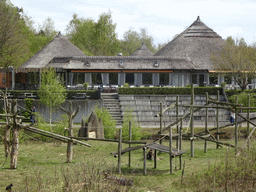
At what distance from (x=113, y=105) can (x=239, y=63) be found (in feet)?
44.0

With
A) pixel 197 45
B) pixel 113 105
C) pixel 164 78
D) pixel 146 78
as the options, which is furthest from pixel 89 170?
pixel 197 45

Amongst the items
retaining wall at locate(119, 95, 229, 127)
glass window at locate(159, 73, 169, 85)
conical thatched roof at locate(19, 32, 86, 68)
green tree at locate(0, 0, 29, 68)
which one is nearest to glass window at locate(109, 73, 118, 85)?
glass window at locate(159, 73, 169, 85)

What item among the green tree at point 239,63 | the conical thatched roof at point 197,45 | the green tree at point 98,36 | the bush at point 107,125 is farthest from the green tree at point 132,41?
the bush at point 107,125

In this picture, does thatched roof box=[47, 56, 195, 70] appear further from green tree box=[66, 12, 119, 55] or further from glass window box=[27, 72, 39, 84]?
green tree box=[66, 12, 119, 55]

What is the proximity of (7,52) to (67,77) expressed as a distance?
1021 centimetres

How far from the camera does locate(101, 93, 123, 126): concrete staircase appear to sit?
28.5m

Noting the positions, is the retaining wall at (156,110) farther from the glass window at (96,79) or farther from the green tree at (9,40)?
the green tree at (9,40)

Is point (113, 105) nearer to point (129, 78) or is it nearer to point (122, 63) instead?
point (129, 78)

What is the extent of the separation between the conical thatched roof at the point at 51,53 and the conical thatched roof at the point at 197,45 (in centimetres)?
1158

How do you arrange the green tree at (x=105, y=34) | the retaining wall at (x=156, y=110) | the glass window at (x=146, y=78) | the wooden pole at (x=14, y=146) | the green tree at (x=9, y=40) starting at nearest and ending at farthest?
A: the wooden pole at (x=14, y=146), the retaining wall at (x=156, y=110), the glass window at (x=146, y=78), the green tree at (x=9, y=40), the green tree at (x=105, y=34)

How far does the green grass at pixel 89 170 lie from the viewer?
29.9 feet

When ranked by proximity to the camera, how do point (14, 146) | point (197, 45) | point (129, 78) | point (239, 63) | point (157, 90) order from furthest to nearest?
1. point (197, 45)
2. point (129, 78)
3. point (239, 63)
4. point (157, 90)
5. point (14, 146)

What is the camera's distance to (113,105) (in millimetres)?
30266

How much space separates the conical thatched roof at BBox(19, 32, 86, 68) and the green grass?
22.0 meters
